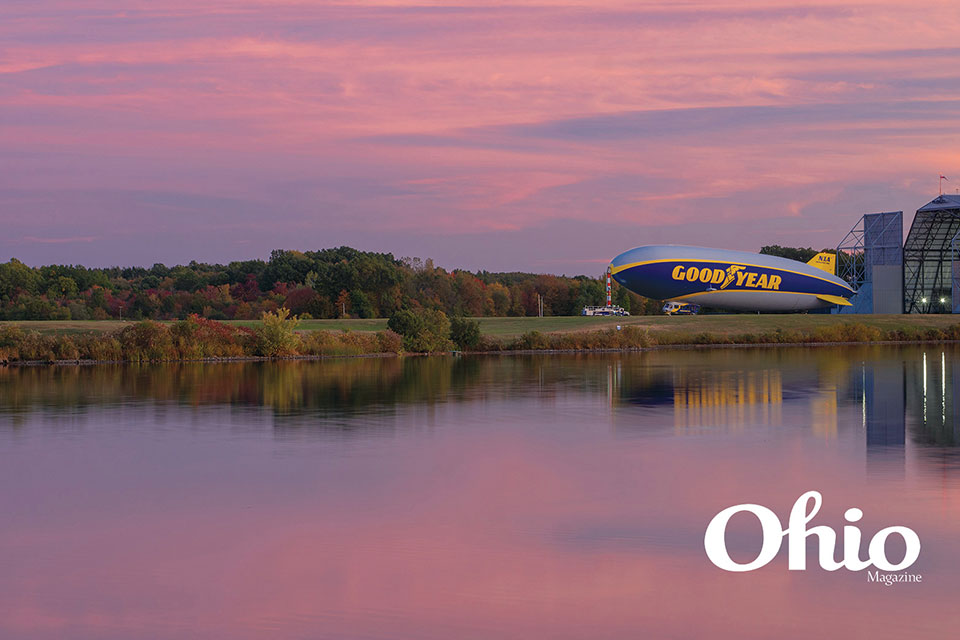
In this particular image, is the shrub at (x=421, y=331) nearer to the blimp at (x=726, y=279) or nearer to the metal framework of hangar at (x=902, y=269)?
the blimp at (x=726, y=279)

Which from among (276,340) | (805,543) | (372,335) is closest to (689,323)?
(372,335)

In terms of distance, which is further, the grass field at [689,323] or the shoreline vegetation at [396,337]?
the grass field at [689,323]

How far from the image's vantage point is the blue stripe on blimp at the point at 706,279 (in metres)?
84.3

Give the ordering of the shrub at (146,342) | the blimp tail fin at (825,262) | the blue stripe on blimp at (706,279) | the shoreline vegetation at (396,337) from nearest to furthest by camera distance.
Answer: the shrub at (146,342), the shoreline vegetation at (396,337), the blue stripe on blimp at (706,279), the blimp tail fin at (825,262)

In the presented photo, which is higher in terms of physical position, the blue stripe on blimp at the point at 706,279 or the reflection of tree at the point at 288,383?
the blue stripe on blimp at the point at 706,279

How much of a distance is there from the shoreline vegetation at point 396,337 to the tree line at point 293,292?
2050cm

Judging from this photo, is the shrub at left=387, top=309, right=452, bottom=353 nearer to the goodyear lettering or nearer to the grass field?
the grass field

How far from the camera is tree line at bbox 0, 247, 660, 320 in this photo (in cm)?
9456

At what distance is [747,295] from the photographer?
88.9 m

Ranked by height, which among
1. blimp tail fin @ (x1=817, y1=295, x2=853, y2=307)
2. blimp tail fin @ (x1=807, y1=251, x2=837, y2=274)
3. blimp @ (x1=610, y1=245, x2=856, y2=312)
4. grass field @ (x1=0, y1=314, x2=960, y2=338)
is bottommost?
grass field @ (x1=0, y1=314, x2=960, y2=338)

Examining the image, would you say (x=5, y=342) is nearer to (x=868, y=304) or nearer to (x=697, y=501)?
(x=697, y=501)

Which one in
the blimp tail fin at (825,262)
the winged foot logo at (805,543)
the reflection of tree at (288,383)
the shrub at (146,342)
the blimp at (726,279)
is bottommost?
the winged foot logo at (805,543)

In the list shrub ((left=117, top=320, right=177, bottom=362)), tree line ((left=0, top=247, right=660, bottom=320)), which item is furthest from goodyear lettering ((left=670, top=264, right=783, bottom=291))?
shrub ((left=117, top=320, right=177, bottom=362))

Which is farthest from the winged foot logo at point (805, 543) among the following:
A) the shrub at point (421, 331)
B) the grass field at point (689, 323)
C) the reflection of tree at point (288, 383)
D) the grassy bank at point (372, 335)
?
the grass field at point (689, 323)
